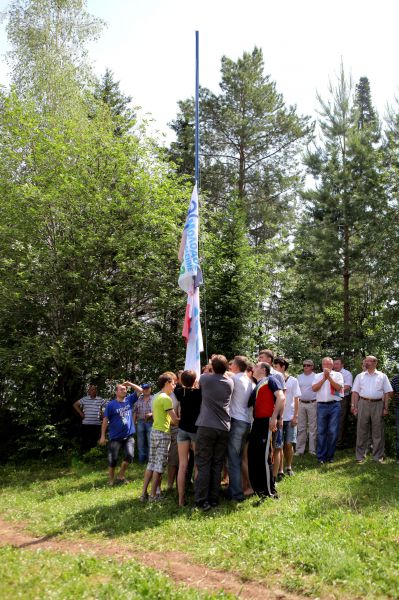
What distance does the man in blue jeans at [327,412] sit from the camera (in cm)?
1026

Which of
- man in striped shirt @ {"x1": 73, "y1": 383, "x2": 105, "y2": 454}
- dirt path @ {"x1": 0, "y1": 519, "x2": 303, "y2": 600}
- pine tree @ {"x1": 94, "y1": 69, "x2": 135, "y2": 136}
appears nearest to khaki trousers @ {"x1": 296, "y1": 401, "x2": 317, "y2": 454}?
man in striped shirt @ {"x1": 73, "y1": 383, "x2": 105, "y2": 454}

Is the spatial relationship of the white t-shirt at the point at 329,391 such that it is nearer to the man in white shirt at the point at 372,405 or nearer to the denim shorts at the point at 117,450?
the man in white shirt at the point at 372,405

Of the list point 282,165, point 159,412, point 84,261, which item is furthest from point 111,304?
point 282,165

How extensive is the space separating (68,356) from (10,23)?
1585 cm

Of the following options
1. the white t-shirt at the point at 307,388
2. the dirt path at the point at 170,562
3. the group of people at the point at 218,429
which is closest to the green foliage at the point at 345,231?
the white t-shirt at the point at 307,388

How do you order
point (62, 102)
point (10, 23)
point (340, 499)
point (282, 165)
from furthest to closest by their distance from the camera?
1. point (282, 165)
2. point (10, 23)
3. point (62, 102)
4. point (340, 499)

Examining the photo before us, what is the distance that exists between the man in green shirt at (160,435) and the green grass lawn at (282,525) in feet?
1.20

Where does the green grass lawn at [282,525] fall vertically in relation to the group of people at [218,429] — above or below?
below

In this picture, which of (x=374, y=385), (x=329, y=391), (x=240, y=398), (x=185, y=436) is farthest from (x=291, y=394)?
(x=185, y=436)

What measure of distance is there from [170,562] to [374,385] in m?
6.00

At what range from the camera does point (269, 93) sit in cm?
2339

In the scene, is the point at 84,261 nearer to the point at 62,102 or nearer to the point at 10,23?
the point at 62,102

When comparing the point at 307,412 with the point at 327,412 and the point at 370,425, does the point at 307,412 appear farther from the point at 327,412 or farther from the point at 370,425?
the point at 370,425

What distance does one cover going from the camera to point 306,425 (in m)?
11.8
